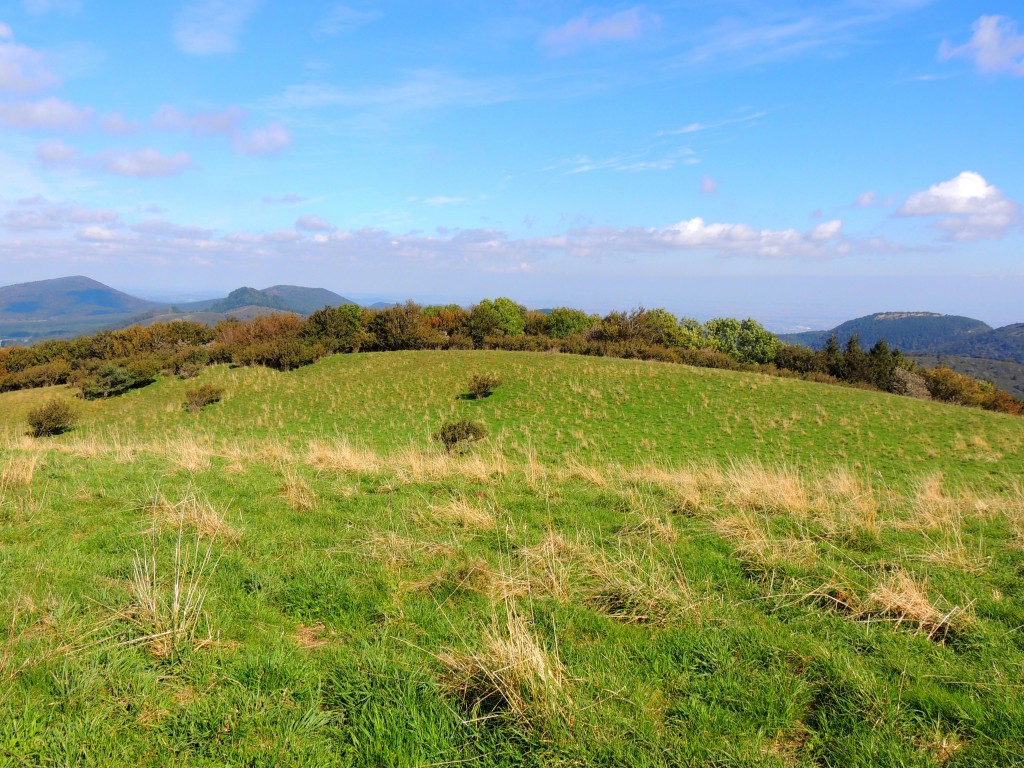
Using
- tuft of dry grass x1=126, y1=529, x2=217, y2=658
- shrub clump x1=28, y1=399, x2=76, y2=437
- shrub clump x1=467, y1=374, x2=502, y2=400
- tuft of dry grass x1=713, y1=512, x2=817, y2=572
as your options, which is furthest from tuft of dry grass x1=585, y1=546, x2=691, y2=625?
shrub clump x1=28, y1=399, x2=76, y2=437

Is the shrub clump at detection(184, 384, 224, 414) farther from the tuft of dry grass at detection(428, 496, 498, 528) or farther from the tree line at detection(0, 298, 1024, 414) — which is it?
the tuft of dry grass at detection(428, 496, 498, 528)

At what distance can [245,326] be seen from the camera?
5466 cm

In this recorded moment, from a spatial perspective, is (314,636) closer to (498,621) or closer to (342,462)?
(498,621)

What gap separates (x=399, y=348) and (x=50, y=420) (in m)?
25.3

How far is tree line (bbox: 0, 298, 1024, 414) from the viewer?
3659 cm

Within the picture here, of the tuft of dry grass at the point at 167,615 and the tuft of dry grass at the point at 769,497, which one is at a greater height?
the tuft of dry grass at the point at 167,615

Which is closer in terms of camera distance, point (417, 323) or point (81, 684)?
point (81, 684)

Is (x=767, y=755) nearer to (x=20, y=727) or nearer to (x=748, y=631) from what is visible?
(x=748, y=631)

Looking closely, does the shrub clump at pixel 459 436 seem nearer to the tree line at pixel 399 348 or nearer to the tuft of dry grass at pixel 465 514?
the tuft of dry grass at pixel 465 514

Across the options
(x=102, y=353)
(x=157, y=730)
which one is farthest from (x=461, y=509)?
(x=102, y=353)

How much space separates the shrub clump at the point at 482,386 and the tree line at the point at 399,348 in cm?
1539

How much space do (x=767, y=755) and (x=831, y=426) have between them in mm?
23258

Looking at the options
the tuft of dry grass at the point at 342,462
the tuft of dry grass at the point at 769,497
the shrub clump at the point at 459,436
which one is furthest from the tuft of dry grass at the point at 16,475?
the shrub clump at the point at 459,436

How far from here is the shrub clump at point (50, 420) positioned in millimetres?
→ 24016
